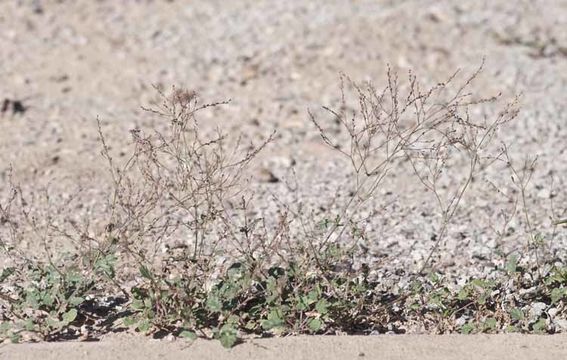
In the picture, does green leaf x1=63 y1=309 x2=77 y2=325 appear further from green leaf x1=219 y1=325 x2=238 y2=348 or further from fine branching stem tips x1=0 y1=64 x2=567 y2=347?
green leaf x1=219 y1=325 x2=238 y2=348

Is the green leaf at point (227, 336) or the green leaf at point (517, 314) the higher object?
the green leaf at point (517, 314)

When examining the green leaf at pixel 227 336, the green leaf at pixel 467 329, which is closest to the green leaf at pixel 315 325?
the green leaf at pixel 227 336

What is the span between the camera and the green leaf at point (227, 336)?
12.7 ft

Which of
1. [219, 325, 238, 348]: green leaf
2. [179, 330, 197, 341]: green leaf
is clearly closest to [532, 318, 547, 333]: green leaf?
A: [219, 325, 238, 348]: green leaf

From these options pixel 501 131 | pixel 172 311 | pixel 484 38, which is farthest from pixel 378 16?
pixel 172 311

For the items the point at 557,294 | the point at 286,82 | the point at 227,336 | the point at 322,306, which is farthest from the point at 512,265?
the point at 286,82

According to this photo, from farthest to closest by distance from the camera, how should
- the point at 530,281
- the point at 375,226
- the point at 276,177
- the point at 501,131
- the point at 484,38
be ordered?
the point at 484,38 → the point at 501,131 → the point at 276,177 → the point at 375,226 → the point at 530,281

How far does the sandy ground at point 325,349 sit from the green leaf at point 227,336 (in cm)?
3

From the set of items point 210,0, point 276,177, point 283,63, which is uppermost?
point 210,0

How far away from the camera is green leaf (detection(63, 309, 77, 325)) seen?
4031 millimetres

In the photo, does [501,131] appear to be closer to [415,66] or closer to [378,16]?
[415,66]

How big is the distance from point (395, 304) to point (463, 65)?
3.98m

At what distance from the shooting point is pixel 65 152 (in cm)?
637

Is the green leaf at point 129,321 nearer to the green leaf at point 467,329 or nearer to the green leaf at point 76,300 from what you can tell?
the green leaf at point 76,300
